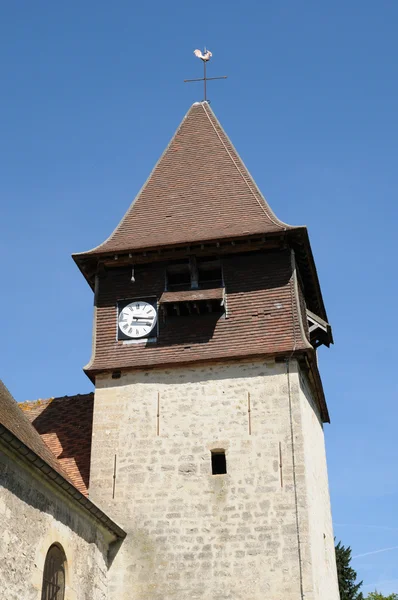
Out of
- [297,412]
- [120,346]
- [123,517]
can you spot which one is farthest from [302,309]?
[123,517]

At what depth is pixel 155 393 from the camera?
1722 cm

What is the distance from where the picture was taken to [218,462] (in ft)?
Result: 54.0

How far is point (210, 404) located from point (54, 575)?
16.6 ft

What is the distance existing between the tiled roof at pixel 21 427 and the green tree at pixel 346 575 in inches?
573

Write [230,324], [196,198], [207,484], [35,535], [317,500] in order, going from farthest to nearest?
[196,198] < [230,324] < [317,500] < [207,484] < [35,535]

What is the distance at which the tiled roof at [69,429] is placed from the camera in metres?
17.2

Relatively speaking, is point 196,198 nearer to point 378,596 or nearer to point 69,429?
point 69,429

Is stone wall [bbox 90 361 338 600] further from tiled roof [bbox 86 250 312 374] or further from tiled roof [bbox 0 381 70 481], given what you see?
tiled roof [bbox 0 381 70 481]

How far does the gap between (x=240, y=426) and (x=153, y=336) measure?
2.84m

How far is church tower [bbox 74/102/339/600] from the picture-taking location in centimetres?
1532

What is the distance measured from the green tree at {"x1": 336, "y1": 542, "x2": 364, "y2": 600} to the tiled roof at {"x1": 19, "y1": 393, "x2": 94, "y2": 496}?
518 inches

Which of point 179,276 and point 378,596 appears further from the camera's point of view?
point 378,596

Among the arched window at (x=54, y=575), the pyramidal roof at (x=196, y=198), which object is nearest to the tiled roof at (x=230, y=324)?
the pyramidal roof at (x=196, y=198)

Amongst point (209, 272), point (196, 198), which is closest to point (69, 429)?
point (209, 272)
